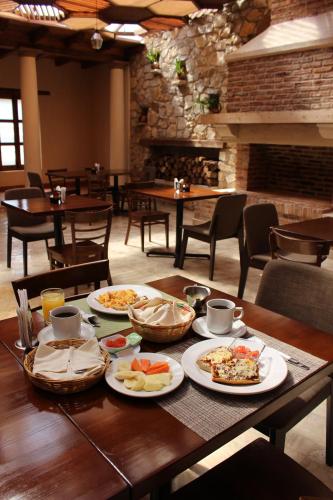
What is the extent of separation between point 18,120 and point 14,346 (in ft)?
30.2

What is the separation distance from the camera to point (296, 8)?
5098 millimetres

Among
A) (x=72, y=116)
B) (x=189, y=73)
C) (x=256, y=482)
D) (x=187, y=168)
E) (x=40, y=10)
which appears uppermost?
(x=40, y=10)

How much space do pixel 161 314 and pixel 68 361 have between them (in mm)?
319

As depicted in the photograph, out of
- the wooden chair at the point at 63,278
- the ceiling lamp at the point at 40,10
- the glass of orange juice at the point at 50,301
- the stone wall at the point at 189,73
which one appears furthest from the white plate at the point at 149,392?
the stone wall at the point at 189,73

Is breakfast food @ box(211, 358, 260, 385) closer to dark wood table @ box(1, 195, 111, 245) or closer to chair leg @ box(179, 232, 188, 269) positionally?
dark wood table @ box(1, 195, 111, 245)

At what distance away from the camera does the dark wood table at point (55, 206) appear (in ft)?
11.6

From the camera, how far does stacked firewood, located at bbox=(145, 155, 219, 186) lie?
695cm

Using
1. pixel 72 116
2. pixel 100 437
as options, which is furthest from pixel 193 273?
pixel 72 116

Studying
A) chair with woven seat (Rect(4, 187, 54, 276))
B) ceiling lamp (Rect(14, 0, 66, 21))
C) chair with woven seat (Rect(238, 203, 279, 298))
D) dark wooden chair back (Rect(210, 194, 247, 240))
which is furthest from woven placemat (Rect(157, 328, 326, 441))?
ceiling lamp (Rect(14, 0, 66, 21))

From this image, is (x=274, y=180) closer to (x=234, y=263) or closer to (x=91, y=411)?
(x=234, y=263)

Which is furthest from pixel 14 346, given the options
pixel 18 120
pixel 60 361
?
pixel 18 120

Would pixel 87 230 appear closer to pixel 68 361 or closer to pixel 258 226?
pixel 258 226

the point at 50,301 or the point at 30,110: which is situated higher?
the point at 30,110

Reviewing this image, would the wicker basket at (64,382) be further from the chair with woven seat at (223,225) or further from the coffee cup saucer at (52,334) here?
the chair with woven seat at (223,225)
